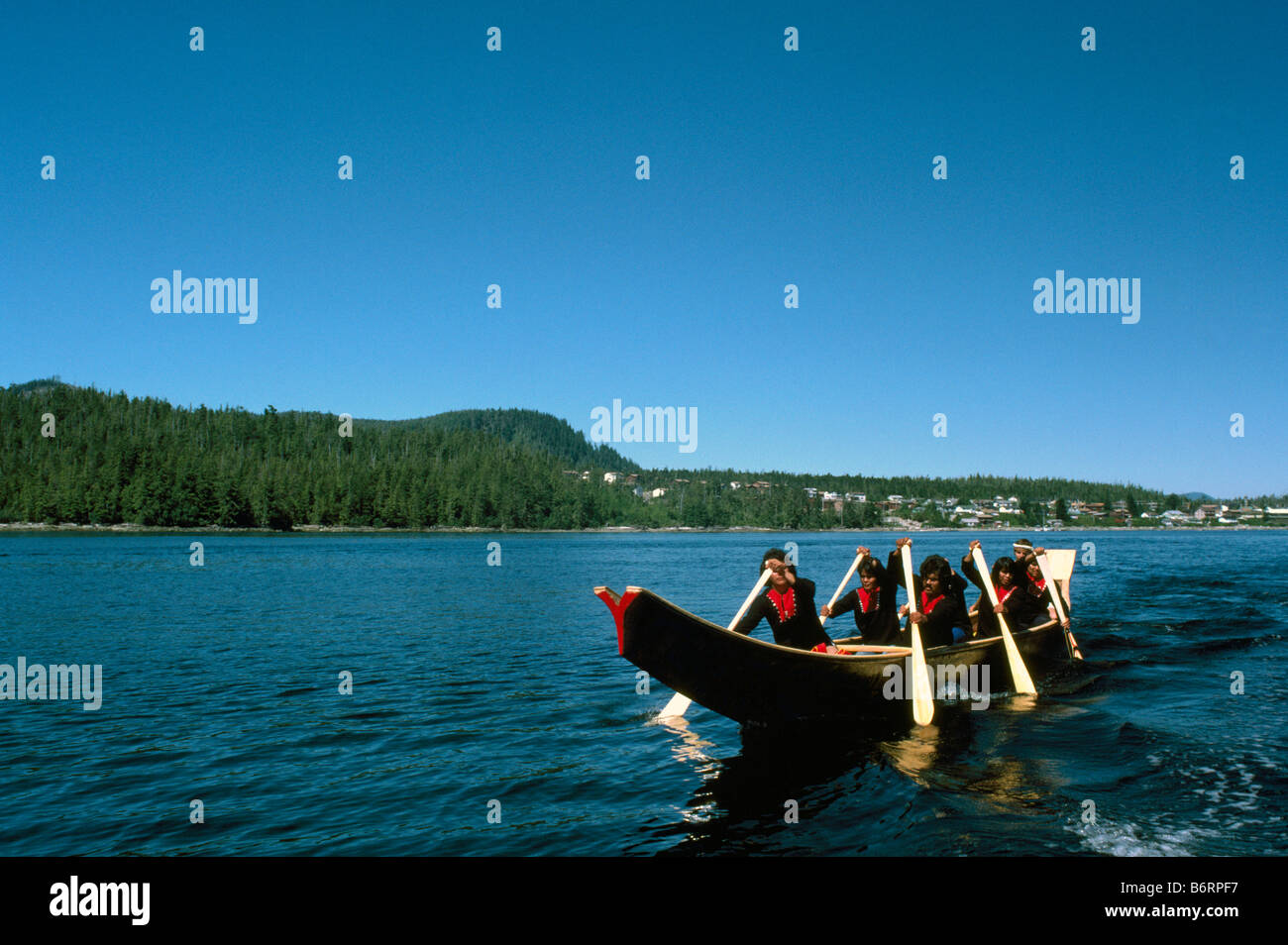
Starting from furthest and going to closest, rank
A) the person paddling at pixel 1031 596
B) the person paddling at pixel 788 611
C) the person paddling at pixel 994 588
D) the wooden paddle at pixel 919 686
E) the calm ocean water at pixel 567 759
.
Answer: the person paddling at pixel 1031 596 → the person paddling at pixel 994 588 → the wooden paddle at pixel 919 686 → the person paddling at pixel 788 611 → the calm ocean water at pixel 567 759

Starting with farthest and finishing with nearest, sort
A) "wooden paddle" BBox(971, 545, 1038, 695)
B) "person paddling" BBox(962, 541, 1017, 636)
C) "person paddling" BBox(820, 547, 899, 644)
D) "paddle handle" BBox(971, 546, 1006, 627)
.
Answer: "person paddling" BBox(962, 541, 1017, 636), "paddle handle" BBox(971, 546, 1006, 627), "wooden paddle" BBox(971, 545, 1038, 695), "person paddling" BBox(820, 547, 899, 644)

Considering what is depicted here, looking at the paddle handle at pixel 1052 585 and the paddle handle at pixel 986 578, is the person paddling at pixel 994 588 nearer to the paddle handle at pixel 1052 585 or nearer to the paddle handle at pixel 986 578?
the paddle handle at pixel 986 578

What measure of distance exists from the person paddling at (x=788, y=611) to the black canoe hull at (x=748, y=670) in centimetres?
62

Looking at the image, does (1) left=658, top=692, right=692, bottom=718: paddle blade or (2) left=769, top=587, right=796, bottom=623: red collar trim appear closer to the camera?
(2) left=769, top=587, right=796, bottom=623: red collar trim

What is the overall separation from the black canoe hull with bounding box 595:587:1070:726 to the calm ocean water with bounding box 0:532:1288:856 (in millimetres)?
736

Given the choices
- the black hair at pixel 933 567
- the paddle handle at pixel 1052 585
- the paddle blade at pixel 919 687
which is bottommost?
the paddle blade at pixel 919 687

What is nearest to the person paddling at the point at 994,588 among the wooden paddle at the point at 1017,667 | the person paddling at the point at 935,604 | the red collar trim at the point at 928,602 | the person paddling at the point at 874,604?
the wooden paddle at the point at 1017,667

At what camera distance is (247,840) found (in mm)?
9750

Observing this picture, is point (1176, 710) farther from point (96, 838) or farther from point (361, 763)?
point (96, 838)

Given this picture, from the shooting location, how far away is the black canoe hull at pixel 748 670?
1127 centimetres

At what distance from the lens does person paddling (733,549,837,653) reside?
13.3 m

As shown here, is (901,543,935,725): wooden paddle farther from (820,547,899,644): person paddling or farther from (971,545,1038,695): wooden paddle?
(971,545,1038,695): wooden paddle

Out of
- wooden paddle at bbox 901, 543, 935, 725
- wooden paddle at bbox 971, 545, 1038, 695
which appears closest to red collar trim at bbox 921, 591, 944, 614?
wooden paddle at bbox 901, 543, 935, 725
